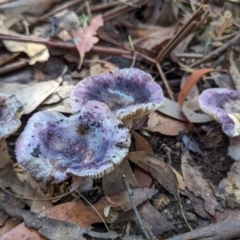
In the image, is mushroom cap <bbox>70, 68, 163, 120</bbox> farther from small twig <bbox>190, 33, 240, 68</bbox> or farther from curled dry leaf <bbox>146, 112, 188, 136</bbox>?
small twig <bbox>190, 33, 240, 68</bbox>

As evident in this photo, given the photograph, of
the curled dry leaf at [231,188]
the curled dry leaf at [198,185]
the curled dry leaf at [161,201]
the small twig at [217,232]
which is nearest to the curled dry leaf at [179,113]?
the curled dry leaf at [198,185]

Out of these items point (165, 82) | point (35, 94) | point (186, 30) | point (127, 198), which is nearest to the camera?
point (127, 198)

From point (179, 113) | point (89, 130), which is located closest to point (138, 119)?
point (179, 113)

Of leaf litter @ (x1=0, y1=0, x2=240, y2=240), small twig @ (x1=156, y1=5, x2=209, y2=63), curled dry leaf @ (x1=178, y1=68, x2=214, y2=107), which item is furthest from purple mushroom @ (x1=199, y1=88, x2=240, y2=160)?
small twig @ (x1=156, y1=5, x2=209, y2=63)

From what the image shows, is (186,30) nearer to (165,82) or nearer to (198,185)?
(165,82)

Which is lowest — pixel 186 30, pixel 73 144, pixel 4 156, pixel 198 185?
pixel 4 156

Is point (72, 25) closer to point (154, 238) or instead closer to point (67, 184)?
point (67, 184)
